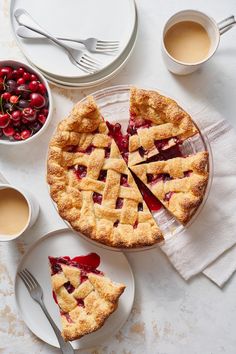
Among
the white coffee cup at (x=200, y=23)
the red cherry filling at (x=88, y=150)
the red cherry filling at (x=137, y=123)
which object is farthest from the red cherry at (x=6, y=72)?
the white coffee cup at (x=200, y=23)

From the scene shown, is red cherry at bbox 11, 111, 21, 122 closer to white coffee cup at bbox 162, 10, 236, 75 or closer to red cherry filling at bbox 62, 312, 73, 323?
white coffee cup at bbox 162, 10, 236, 75

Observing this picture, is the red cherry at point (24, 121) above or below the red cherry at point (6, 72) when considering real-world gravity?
below

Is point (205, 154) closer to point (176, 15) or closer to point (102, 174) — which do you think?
point (102, 174)

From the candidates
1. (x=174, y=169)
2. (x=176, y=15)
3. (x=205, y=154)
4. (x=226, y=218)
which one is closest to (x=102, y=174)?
(x=174, y=169)

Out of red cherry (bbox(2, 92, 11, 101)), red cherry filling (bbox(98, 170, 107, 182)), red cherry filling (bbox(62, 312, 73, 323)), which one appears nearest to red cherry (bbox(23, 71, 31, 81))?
red cherry (bbox(2, 92, 11, 101))

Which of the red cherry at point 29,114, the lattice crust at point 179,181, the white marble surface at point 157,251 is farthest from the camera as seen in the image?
the white marble surface at point 157,251

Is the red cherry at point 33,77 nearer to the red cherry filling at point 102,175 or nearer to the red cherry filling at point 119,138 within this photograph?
the red cherry filling at point 119,138

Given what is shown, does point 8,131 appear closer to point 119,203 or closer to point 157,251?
point 119,203
